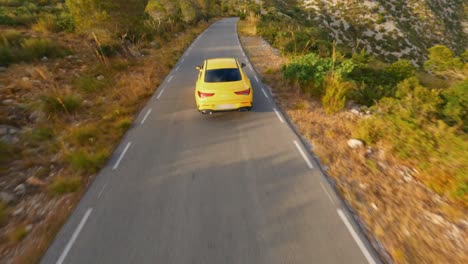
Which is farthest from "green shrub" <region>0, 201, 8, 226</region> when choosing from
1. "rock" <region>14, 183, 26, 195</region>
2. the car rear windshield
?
the car rear windshield

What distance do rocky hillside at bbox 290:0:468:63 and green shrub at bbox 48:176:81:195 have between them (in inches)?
1713

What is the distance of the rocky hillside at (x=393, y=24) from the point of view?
39688 millimetres

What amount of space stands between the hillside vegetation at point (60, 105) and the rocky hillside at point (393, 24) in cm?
3736

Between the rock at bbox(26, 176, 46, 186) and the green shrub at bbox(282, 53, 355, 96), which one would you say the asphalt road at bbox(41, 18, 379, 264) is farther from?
the green shrub at bbox(282, 53, 355, 96)

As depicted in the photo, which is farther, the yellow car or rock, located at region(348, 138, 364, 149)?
the yellow car

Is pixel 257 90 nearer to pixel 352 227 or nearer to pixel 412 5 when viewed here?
pixel 352 227

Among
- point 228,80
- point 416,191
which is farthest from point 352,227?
point 228,80

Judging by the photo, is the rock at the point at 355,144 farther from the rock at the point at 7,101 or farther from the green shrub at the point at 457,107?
the rock at the point at 7,101

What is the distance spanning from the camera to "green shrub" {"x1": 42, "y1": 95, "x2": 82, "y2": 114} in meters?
8.16

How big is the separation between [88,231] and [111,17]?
12.1 m

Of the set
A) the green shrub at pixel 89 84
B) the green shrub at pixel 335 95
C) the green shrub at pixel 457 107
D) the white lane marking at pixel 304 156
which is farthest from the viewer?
the green shrub at pixel 89 84

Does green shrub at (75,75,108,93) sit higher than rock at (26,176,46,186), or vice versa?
green shrub at (75,75,108,93)

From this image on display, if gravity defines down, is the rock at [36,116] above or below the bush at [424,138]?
below

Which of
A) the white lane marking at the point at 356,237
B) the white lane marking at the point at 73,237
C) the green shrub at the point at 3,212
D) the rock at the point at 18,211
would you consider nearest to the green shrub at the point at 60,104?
the green shrub at the point at 3,212
